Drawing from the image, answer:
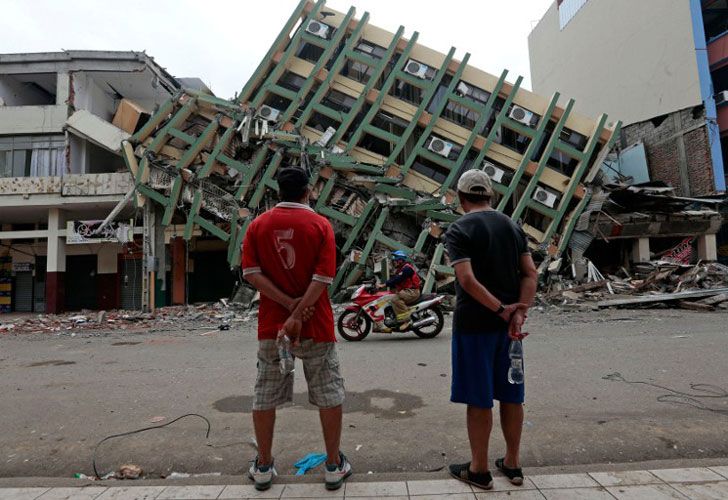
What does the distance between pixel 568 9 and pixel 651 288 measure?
21.2 m

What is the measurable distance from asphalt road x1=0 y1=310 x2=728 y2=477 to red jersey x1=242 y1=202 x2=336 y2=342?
1.03 m

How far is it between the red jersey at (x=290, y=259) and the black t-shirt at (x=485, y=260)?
73 centimetres

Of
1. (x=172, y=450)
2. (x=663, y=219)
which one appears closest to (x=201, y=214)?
(x=172, y=450)

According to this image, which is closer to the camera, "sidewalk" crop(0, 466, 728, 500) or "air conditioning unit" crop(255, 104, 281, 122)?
"sidewalk" crop(0, 466, 728, 500)

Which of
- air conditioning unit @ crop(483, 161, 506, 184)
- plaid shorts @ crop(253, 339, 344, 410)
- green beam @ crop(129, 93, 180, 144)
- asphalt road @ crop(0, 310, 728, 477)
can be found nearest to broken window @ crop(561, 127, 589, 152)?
air conditioning unit @ crop(483, 161, 506, 184)

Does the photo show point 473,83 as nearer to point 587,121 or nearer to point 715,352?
point 587,121

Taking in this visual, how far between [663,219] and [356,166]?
11.4 meters

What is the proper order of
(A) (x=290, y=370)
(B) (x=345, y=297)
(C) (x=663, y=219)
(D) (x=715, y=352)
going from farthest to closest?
(C) (x=663, y=219) < (B) (x=345, y=297) < (D) (x=715, y=352) < (A) (x=290, y=370)

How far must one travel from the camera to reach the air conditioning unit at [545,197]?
1497cm

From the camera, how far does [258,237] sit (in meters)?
2.42

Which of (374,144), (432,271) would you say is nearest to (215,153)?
(374,144)

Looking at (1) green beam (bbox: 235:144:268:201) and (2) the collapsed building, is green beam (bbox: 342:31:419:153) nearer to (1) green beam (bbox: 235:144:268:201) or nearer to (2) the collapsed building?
(2) the collapsed building

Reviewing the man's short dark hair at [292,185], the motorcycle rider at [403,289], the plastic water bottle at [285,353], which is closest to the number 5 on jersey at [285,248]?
the man's short dark hair at [292,185]

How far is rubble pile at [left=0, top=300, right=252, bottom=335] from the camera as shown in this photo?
37.7ft
